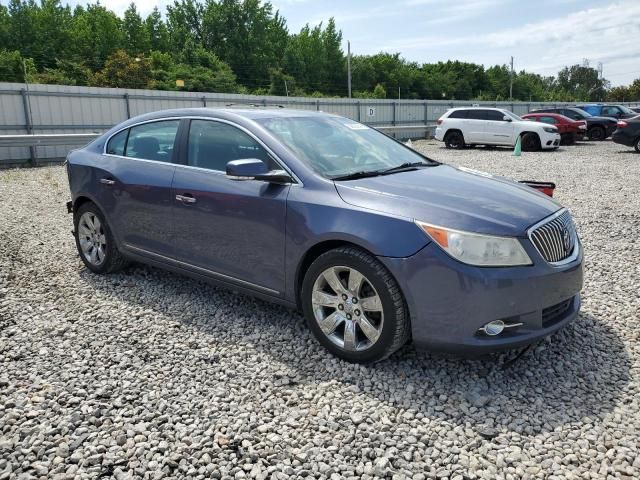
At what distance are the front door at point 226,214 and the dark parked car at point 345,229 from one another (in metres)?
0.01

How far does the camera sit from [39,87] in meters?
17.3

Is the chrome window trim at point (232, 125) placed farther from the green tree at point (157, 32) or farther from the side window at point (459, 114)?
the green tree at point (157, 32)

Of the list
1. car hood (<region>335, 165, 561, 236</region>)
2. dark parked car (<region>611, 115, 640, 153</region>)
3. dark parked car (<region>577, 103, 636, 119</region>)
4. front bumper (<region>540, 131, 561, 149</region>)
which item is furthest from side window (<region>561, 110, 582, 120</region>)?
car hood (<region>335, 165, 561, 236</region>)

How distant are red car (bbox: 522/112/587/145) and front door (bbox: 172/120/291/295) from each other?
20.6 m

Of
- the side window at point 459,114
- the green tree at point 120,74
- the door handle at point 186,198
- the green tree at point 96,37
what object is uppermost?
the green tree at point 96,37

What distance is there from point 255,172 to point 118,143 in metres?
2.16

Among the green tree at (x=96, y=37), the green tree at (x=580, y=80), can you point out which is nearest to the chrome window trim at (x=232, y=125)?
the green tree at (x=96, y=37)

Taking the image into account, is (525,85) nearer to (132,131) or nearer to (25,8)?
(25,8)

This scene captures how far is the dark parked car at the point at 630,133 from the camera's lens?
59.4ft

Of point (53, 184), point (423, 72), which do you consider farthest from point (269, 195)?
point (423, 72)

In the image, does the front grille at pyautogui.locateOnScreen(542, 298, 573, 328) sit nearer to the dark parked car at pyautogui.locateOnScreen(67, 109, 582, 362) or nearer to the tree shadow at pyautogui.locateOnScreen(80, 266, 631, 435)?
the dark parked car at pyautogui.locateOnScreen(67, 109, 582, 362)

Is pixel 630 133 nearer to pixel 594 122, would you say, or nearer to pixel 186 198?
pixel 594 122

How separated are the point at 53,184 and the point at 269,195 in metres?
9.76

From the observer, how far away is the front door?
12.4 ft
